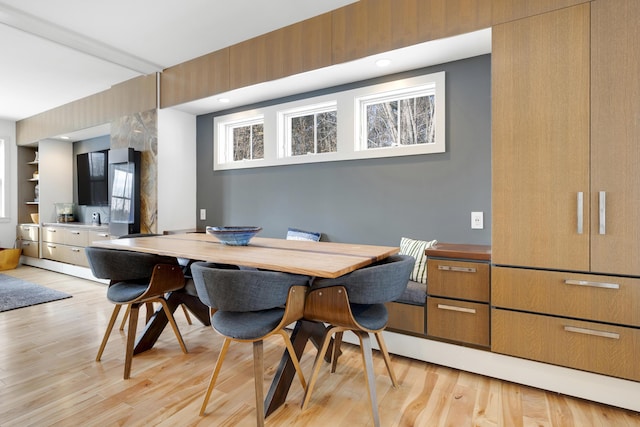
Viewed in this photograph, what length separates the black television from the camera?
525 centimetres

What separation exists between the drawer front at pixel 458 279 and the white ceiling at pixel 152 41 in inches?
59.1

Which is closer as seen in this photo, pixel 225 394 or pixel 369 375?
pixel 369 375

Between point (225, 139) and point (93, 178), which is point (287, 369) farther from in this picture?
point (93, 178)

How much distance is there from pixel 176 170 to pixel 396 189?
2.69 metres

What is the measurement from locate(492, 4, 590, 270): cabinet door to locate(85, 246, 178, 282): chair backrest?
2.21 metres

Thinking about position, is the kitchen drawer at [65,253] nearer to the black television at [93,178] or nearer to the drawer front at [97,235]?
the drawer front at [97,235]

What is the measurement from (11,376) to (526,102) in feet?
11.6

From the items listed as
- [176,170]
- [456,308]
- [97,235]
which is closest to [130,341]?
[456,308]

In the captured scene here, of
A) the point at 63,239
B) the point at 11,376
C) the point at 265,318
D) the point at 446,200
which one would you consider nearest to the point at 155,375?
the point at 11,376

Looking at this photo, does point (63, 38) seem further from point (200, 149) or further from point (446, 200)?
point (446, 200)

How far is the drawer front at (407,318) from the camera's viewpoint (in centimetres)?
224

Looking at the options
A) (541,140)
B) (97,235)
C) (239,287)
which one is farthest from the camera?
(97,235)

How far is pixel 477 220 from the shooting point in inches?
101

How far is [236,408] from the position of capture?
5.73ft
